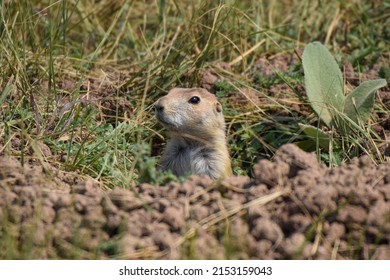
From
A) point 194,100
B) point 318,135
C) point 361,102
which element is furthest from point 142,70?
point 361,102

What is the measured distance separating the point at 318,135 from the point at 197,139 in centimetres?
98

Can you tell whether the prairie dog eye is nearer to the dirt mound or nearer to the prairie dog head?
the prairie dog head

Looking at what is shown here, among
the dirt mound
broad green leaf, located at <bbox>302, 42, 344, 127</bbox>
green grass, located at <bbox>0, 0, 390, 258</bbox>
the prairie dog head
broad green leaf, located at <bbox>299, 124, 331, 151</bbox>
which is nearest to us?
the dirt mound

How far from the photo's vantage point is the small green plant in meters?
6.10

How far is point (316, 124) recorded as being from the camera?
21.9 ft

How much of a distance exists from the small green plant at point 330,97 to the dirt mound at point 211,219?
1.60 m

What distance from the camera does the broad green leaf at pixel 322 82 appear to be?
6.19m

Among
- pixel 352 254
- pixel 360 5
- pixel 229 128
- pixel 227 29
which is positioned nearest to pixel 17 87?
pixel 229 128

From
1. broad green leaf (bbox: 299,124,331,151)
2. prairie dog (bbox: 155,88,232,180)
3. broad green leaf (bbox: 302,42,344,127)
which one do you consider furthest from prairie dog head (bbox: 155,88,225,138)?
broad green leaf (bbox: 302,42,344,127)

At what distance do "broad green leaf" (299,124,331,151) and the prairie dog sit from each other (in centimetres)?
64

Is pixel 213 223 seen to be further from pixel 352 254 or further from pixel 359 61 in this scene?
pixel 359 61

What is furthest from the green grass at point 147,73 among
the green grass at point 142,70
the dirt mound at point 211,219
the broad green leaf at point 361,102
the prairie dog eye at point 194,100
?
the prairie dog eye at point 194,100

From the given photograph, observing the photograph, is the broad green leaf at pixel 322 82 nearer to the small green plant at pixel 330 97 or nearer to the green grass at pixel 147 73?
the small green plant at pixel 330 97

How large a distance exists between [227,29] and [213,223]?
351cm
